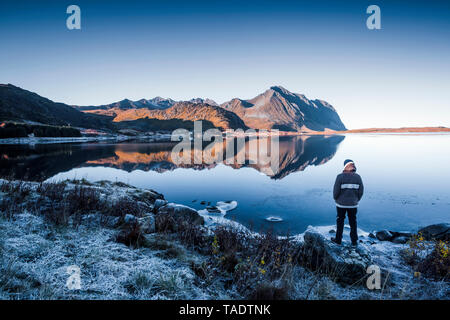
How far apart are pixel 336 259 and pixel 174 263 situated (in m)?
3.91

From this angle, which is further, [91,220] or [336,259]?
[91,220]

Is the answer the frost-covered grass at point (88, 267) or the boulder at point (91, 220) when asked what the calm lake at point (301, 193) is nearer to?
the frost-covered grass at point (88, 267)

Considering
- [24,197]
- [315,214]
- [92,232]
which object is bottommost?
[315,214]

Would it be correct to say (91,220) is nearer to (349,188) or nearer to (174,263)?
(174,263)

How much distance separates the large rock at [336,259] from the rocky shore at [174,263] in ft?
0.07

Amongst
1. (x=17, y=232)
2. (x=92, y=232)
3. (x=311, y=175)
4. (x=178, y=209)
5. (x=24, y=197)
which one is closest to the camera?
(x=17, y=232)

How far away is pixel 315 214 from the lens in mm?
12219

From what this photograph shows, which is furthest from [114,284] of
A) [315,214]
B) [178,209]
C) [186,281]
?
[315,214]

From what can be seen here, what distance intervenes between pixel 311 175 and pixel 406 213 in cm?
1096

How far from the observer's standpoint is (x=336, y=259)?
16.6 feet

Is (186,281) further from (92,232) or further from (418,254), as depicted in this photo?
(418,254)

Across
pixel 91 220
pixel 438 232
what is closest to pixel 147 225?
pixel 91 220

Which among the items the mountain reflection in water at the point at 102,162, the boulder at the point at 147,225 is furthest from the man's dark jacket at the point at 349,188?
the mountain reflection in water at the point at 102,162

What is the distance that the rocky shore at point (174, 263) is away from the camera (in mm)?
3744
